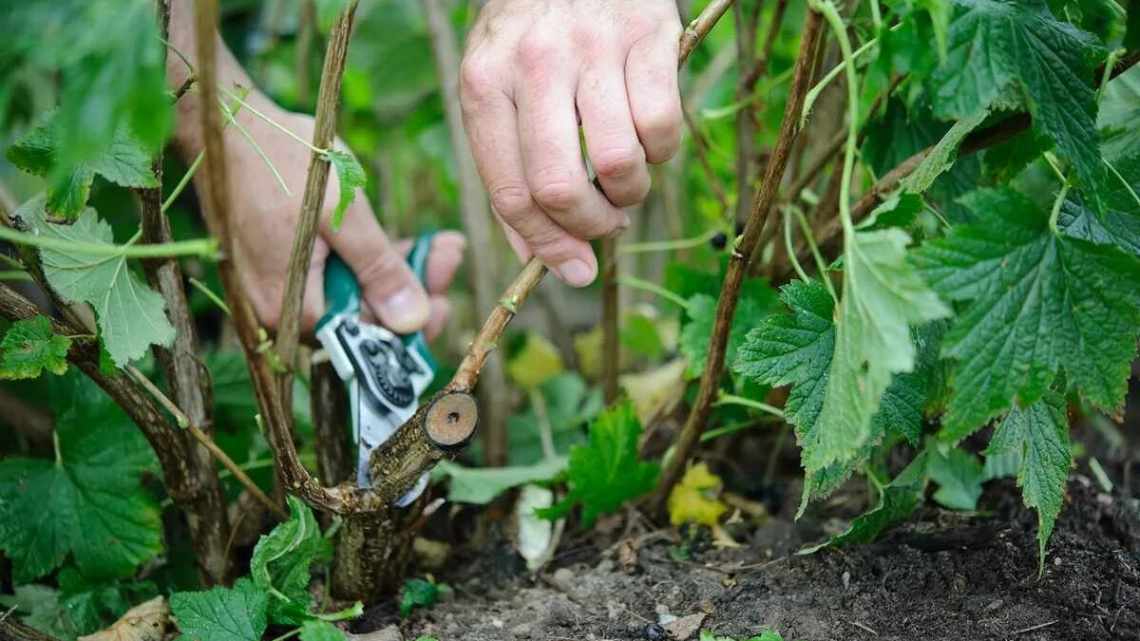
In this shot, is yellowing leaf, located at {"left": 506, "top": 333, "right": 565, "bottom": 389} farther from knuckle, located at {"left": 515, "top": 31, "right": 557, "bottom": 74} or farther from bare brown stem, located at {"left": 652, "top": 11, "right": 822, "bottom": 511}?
knuckle, located at {"left": 515, "top": 31, "right": 557, "bottom": 74}

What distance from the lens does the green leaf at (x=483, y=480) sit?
1.61 metres

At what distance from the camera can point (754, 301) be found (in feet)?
5.01

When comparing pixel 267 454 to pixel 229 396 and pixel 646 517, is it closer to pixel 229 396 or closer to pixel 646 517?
pixel 229 396

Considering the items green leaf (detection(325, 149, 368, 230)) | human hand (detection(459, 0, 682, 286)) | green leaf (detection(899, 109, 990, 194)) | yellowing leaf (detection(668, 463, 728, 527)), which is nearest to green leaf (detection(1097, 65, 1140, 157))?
green leaf (detection(899, 109, 990, 194))

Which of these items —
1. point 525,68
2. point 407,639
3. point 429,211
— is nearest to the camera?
point 525,68

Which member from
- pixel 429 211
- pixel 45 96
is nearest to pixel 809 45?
pixel 45 96

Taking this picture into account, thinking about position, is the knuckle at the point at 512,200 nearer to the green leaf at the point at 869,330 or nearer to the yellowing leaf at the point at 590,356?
the green leaf at the point at 869,330

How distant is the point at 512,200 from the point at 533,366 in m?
1.28

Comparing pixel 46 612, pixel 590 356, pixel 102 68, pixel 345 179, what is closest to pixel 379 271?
pixel 345 179

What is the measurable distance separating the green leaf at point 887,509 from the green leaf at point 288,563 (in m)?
0.67

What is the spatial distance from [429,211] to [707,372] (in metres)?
2.46

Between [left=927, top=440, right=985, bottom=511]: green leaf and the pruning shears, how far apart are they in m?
0.77

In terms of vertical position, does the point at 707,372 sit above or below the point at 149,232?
below

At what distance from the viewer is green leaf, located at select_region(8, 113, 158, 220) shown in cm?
108
